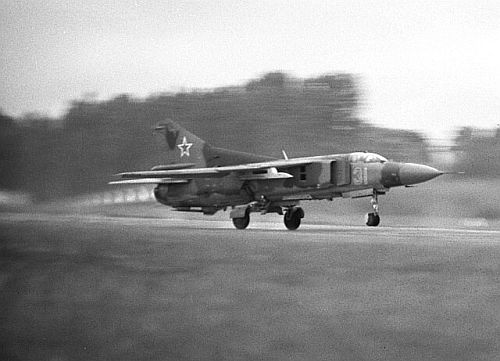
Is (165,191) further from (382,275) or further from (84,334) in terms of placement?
(382,275)

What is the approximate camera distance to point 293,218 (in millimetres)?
5684

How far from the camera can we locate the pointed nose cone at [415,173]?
4.67 metres

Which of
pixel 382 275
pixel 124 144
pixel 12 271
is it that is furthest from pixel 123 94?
pixel 382 275

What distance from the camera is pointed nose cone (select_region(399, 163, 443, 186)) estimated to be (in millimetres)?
4668

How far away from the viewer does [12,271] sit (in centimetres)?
526

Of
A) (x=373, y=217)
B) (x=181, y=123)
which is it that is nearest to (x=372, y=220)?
(x=373, y=217)

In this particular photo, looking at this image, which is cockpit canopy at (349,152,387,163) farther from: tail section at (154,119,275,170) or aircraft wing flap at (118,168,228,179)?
aircraft wing flap at (118,168,228,179)

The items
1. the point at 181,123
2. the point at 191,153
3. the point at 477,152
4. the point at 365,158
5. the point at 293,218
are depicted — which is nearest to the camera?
the point at 477,152

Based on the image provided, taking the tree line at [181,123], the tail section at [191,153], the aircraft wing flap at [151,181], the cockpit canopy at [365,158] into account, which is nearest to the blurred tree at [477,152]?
the tree line at [181,123]

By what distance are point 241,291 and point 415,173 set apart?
A: 128cm

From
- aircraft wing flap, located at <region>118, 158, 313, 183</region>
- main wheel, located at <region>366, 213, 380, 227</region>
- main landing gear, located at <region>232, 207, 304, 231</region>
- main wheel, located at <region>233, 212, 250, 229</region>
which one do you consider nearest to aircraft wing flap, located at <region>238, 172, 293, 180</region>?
aircraft wing flap, located at <region>118, 158, 313, 183</region>

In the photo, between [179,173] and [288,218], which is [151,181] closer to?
[179,173]

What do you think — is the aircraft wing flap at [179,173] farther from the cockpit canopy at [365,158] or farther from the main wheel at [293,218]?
the cockpit canopy at [365,158]

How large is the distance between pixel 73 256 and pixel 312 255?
163cm
